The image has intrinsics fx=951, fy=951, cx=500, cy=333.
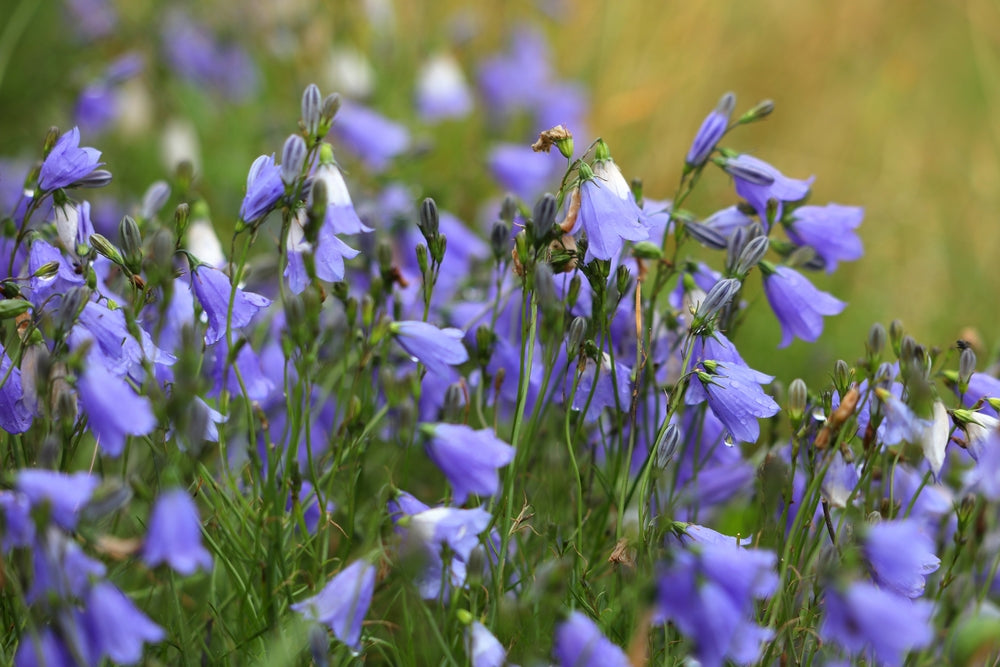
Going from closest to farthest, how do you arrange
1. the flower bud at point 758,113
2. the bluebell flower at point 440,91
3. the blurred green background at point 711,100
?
the flower bud at point 758,113 → the blurred green background at point 711,100 → the bluebell flower at point 440,91

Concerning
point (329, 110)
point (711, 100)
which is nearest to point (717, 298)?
point (329, 110)

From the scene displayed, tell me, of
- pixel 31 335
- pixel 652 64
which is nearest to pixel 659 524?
pixel 31 335

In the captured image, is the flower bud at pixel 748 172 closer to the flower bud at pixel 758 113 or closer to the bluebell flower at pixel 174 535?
the flower bud at pixel 758 113

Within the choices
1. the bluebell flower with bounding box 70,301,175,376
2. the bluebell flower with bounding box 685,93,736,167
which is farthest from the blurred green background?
the bluebell flower with bounding box 70,301,175,376

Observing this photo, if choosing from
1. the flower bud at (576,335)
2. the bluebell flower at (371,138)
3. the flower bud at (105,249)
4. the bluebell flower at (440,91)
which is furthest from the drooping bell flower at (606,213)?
the bluebell flower at (440,91)

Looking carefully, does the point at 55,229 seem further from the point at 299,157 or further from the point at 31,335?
the point at 299,157

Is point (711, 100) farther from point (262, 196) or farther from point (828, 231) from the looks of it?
point (262, 196)
